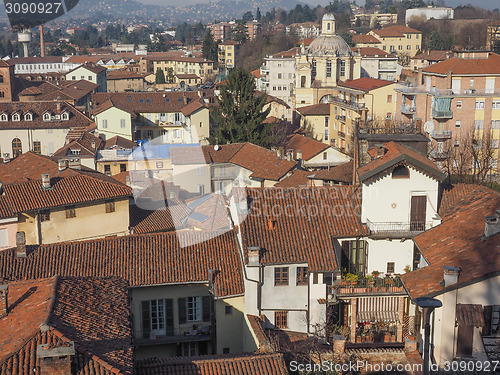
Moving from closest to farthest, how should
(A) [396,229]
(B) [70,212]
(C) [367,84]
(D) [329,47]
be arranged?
(A) [396,229] < (B) [70,212] < (C) [367,84] < (D) [329,47]

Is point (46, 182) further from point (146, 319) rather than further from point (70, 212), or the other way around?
point (146, 319)

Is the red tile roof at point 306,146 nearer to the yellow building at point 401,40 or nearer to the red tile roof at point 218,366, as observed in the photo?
the red tile roof at point 218,366

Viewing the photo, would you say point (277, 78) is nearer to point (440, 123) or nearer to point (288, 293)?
point (440, 123)

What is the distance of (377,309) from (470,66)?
30.6 metres

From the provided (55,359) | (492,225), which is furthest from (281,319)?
(55,359)

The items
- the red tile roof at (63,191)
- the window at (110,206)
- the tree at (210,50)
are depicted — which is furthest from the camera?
the tree at (210,50)

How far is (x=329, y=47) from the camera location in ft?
245

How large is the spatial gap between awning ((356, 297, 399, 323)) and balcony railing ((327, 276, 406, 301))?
26cm

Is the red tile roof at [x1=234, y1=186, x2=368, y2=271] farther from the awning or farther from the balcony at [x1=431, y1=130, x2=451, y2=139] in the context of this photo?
the balcony at [x1=431, y1=130, x2=451, y2=139]

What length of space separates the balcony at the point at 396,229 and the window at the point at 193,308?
5811 mm

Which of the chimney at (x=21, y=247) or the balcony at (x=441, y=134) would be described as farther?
the balcony at (x=441, y=134)

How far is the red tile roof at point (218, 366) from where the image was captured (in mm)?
14516

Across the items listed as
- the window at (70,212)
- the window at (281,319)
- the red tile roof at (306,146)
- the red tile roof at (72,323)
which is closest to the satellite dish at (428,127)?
the red tile roof at (306,146)

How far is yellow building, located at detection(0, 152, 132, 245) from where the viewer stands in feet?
85.8
